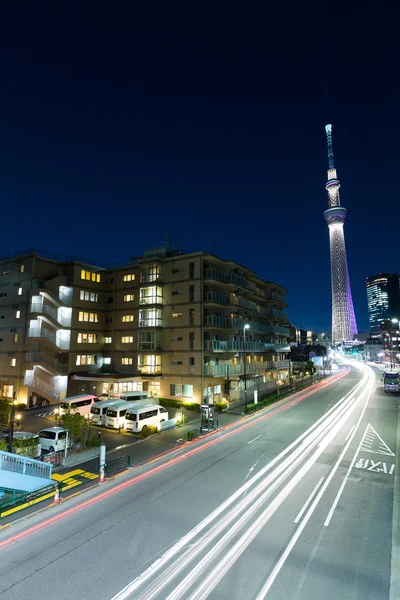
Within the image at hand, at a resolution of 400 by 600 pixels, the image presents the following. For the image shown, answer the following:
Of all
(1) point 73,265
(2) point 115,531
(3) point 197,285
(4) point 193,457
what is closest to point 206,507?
(2) point 115,531

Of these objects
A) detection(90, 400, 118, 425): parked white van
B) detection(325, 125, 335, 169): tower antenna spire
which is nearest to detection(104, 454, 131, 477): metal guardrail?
detection(90, 400, 118, 425): parked white van

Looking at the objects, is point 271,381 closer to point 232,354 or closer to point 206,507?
point 232,354

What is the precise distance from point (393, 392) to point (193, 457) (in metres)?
37.2

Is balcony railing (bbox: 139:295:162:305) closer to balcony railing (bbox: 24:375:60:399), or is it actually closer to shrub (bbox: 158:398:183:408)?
shrub (bbox: 158:398:183:408)

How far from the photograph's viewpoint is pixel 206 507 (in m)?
12.1

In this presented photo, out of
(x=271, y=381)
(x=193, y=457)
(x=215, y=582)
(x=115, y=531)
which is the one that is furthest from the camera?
(x=271, y=381)

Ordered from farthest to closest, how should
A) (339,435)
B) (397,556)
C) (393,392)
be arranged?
(393,392) < (339,435) < (397,556)

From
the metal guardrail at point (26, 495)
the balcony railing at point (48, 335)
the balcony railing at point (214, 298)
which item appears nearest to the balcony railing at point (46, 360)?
the balcony railing at point (48, 335)

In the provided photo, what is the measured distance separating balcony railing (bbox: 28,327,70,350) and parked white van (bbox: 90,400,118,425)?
10.7 meters

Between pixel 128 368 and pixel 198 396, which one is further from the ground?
pixel 128 368

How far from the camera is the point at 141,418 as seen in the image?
958 inches

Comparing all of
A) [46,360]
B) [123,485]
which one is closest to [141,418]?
[123,485]

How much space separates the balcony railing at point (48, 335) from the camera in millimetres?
34219

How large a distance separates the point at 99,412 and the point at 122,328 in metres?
13.6
